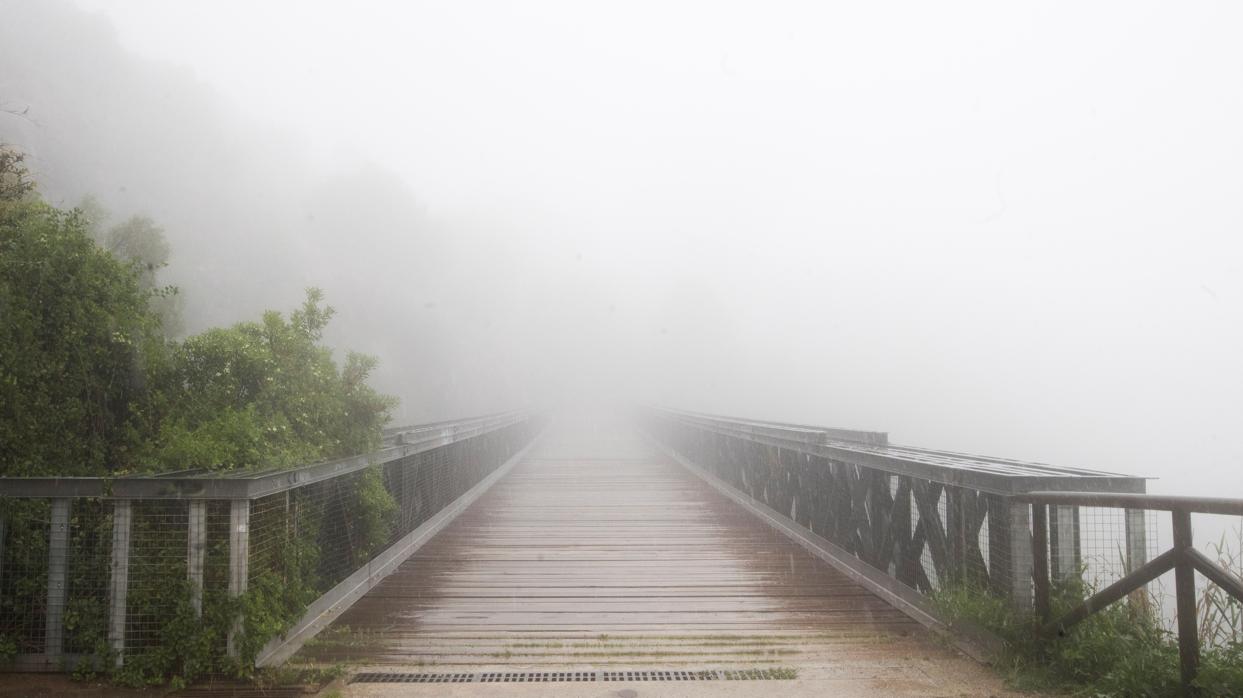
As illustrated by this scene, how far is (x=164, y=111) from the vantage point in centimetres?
5316

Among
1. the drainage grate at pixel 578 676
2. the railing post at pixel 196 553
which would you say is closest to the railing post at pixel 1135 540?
the drainage grate at pixel 578 676

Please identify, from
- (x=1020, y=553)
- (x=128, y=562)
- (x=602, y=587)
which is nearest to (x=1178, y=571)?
(x=1020, y=553)

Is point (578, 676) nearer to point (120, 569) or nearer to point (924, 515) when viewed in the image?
point (120, 569)

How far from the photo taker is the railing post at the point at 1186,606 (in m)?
3.14

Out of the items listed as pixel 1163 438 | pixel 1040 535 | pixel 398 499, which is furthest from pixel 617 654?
pixel 1163 438

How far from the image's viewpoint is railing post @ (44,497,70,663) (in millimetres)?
3875

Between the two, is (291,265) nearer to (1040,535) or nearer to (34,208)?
(34,208)

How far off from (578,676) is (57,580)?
2514mm

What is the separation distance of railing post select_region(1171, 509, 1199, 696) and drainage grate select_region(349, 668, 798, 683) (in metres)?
1.61

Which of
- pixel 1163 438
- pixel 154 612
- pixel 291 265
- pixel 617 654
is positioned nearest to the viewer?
pixel 154 612

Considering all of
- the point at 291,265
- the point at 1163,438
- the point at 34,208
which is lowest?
the point at 1163,438

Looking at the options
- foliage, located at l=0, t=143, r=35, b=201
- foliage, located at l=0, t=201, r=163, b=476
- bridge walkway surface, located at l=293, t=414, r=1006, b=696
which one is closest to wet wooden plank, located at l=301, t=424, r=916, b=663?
bridge walkway surface, located at l=293, t=414, r=1006, b=696

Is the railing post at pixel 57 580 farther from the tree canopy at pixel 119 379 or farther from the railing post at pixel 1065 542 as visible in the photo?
the railing post at pixel 1065 542

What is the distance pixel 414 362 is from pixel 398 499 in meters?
48.6
